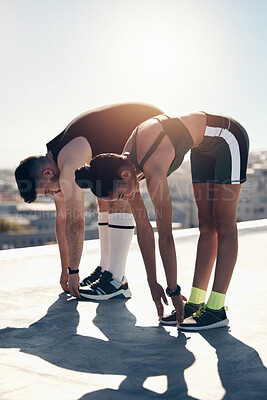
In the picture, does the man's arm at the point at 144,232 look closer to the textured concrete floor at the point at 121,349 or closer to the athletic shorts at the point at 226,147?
the textured concrete floor at the point at 121,349

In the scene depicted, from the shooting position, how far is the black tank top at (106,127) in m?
2.60

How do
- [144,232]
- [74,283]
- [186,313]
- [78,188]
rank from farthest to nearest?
[74,283], [78,188], [186,313], [144,232]

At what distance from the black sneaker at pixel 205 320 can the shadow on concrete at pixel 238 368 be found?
0.04 metres

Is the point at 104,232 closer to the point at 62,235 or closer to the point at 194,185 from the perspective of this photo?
the point at 62,235

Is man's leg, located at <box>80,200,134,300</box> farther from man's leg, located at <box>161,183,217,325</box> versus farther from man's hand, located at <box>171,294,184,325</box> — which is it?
man's hand, located at <box>171,294,184,325</box>

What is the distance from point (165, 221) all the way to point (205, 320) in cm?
58

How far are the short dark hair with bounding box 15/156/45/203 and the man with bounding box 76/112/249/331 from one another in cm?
60

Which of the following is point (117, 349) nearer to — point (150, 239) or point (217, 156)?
Result: point (150, 239)

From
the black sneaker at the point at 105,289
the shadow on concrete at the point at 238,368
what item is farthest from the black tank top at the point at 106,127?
the shadow on concrete at the point at 238,368

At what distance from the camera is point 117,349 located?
1.92m

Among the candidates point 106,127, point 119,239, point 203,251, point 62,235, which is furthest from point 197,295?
point 106,127

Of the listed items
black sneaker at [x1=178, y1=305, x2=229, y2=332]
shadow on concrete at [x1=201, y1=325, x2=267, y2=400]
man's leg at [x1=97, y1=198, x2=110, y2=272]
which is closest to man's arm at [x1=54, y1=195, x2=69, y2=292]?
man's leg at [x1=97, y1=198, x2=110, y2=272]

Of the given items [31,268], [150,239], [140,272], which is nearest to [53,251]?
[31,268]

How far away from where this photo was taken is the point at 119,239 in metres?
2.74
